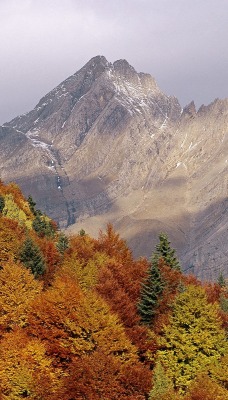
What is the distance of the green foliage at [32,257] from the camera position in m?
73.0

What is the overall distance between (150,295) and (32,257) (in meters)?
15.3

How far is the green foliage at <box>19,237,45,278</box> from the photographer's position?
240 ft

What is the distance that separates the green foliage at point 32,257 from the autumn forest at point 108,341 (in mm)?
2690

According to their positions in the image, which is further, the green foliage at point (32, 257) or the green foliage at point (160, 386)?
the green foliage at point (32, 257)

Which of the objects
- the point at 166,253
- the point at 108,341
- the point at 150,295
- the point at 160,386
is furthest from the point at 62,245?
the point at 160,386

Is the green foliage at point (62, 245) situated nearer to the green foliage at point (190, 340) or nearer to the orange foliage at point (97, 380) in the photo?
the green foliage at point (190, 340)

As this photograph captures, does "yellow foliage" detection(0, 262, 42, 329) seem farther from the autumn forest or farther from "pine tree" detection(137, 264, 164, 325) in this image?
"pine tree" detection(137, 264, 164, 325)

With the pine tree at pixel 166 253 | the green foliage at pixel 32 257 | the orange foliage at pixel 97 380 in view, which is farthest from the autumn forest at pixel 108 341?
the pine tree at pixel 166 253

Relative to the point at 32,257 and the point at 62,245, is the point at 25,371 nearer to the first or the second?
Answer: the point at 32,257

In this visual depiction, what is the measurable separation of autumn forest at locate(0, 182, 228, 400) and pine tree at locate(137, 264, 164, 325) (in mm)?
105

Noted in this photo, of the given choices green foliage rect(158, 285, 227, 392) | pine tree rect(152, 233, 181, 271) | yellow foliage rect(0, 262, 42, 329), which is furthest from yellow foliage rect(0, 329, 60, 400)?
pine tree rect(152, 233, 181, 271)

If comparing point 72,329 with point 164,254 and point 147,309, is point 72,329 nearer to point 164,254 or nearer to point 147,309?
point 147,309

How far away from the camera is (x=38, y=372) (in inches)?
2101

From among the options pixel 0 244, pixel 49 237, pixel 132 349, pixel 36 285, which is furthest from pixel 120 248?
pixel 132 349
